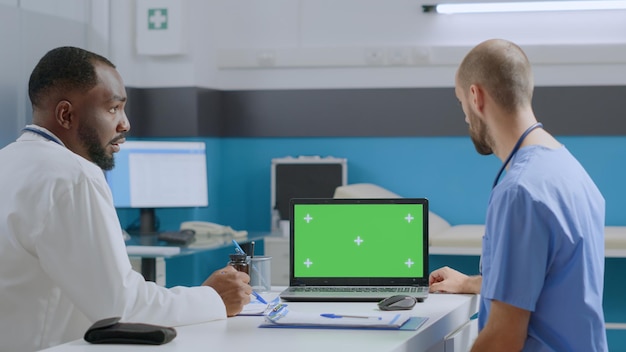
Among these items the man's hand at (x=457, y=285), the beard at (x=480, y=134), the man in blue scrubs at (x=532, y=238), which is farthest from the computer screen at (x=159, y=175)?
the man in blue scrubs at (x=532, y=238)

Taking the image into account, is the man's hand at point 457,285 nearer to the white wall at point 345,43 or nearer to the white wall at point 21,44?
the white wall at point 21,44

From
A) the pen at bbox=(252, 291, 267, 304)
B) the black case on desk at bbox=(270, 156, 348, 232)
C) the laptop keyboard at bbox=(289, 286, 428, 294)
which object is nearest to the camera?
the pen at bbox=(252, 291, 267, 304)

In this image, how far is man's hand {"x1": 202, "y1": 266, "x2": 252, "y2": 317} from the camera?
2.47 metres

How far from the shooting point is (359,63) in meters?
5.93

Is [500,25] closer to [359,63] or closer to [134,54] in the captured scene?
[359,63]

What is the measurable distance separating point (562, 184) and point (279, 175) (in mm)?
3717

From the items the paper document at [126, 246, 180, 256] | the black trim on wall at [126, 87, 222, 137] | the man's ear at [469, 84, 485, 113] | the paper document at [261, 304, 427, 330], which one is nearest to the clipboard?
the paper document at [261, 304, 427, 330]

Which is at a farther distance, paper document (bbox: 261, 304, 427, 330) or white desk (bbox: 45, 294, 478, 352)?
paper document (bbox: 261, 304, 427, 330)

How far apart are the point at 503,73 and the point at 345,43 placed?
375cm

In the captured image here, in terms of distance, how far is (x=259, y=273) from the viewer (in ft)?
9.53

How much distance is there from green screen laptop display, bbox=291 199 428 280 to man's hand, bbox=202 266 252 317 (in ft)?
1.36

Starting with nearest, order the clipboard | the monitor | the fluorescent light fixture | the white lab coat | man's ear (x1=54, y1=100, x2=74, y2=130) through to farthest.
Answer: the white lab coat < man's ear (x1=54, y1=100, x2=74, y2=130) < the clipboard < the monitor < the fluorescent light fixture

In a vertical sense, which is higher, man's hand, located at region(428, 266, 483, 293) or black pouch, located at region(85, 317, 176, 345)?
black pouch, located at region(85, 317, 176, 345)

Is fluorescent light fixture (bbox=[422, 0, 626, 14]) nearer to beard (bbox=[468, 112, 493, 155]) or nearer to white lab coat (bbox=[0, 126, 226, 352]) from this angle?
beard (bbox=[468, 112, 493, 155])
